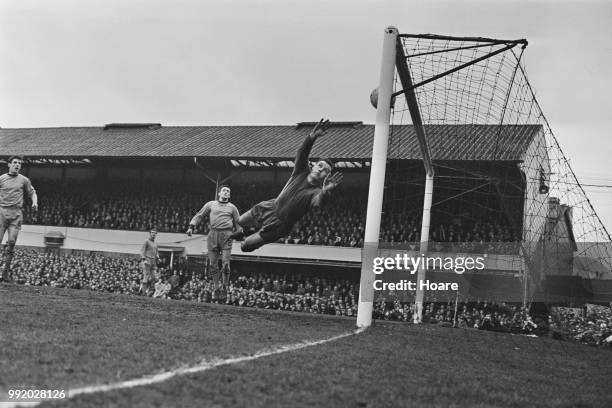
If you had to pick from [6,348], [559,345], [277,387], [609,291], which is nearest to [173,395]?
[277,387]

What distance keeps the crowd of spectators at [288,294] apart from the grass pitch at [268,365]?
563cm

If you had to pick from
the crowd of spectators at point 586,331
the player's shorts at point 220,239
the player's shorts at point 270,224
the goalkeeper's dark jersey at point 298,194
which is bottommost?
the crowd of spectators at point 586,331

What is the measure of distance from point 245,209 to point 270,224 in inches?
744

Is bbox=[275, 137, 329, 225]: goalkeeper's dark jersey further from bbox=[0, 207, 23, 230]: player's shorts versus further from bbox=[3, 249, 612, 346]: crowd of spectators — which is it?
bbox=[0, 207, 23, 230]: player's shorts

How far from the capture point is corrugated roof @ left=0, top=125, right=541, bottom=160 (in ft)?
94.6

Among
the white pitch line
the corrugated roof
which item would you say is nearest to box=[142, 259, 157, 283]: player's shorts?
the corrugated roof

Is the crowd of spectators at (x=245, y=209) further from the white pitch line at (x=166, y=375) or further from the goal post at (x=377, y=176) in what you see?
the white pitch line at (x=166, y=375)

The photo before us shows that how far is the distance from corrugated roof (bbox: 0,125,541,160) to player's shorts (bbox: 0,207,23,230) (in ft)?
46.5

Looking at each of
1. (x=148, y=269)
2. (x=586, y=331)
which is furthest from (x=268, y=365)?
(x=148, y=269)

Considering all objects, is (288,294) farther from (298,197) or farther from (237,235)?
(298,197)

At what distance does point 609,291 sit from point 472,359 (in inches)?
624

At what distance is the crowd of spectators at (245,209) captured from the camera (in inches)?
979

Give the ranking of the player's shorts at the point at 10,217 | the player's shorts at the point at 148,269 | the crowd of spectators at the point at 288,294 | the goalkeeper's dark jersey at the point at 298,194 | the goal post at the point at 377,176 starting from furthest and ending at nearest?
1. the player's shorts at the point at 148,269
2. the crowd of spectators at the point at 288,294
3. the player's shorts at the point at 10,217
4. the goalkeeper's dark jersey at the point at 298,194
5. the goal post at the point at 377,176

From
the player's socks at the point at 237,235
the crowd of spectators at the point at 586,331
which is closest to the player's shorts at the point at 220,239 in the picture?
the player's socks at the point at 237,235
